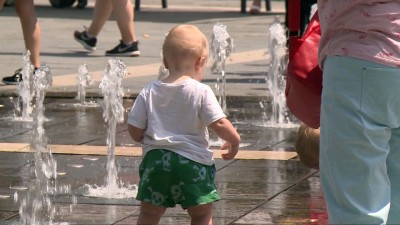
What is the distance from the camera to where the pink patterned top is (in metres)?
4.02

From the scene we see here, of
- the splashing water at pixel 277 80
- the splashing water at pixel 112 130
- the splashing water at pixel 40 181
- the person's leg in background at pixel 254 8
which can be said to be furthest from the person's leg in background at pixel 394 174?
the person's leg in background at pixel 254 8

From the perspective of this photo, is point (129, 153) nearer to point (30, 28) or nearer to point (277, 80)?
point (30, 28)

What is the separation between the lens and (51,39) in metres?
16.5

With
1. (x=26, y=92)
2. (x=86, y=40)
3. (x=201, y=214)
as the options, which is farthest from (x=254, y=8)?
(x=201, y=214)

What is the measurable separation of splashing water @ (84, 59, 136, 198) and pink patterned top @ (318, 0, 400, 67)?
245 centimetres

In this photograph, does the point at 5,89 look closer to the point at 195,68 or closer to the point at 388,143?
the point at 195,68

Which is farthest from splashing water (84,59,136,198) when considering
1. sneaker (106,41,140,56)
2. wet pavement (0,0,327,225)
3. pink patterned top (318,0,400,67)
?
sneaker (106,41,140,56)

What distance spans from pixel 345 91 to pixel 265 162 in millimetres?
3337

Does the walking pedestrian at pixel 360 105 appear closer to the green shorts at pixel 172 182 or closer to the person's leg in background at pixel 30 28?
the green shorts at pixel 172 182

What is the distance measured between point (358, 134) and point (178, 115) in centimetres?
101

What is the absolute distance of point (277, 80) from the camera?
34.7 ft

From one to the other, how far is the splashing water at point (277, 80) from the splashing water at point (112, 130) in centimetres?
126

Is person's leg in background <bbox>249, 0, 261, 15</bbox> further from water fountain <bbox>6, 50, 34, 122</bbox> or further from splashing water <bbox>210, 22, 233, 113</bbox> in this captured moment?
water fountain <bbox>6, 50, 34, 122</bbox>

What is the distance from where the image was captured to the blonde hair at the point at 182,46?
15.8ft
